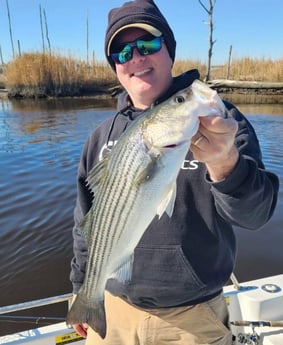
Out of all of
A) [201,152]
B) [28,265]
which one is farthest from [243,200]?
[28,265]

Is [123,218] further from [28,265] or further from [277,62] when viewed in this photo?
[277,62]

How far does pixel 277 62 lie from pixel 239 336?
99.8 ft

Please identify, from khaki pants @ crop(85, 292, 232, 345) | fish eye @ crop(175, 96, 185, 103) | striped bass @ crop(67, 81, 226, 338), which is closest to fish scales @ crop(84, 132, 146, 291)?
striped bass @ crop(67, 81, 226, 338)

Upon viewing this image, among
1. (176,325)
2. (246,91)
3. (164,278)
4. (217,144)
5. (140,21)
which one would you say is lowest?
(246,91)

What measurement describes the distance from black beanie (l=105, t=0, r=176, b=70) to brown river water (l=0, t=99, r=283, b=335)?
11.3ft

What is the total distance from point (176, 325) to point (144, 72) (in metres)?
1.50

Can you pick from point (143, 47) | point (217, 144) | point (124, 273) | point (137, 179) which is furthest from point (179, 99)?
point (124, 273)

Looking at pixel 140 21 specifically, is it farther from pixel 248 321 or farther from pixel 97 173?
pixel 248 321

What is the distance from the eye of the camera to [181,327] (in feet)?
6.79

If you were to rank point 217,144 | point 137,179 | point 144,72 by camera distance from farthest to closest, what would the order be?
point 144,72 → point 137,179 → point 217,144

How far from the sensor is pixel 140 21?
7.01 ft

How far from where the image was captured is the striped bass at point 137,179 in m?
1.53

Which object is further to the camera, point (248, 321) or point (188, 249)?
point (248, 321)

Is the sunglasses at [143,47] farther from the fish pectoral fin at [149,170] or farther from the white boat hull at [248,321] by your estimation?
the white boat hull at [248,321]
